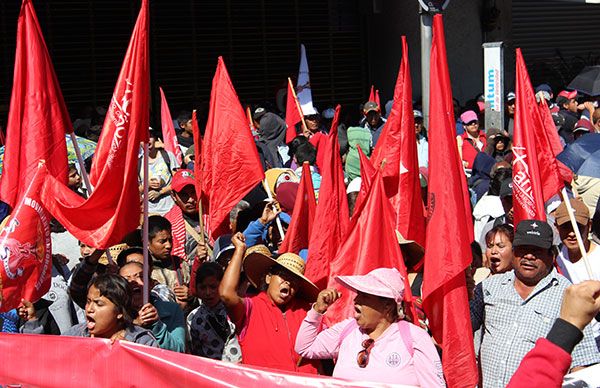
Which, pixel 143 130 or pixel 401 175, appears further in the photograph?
pixel 401 175

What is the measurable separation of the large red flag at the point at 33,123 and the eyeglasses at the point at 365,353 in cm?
244

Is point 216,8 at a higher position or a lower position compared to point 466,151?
higher

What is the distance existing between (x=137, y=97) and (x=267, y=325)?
148 centimetres

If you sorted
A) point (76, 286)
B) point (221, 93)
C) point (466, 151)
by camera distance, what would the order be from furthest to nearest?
point (466, 151) < point (221, 93) < point (76, 286)

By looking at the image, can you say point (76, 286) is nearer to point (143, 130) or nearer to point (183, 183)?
point (143, 130)

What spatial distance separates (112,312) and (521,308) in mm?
1814

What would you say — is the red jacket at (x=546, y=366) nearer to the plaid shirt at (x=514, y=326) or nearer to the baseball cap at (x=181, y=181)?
the plaid shirt at (x=514, y=326)

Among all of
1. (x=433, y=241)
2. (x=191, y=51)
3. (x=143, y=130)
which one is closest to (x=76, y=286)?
(x=143, y=130)

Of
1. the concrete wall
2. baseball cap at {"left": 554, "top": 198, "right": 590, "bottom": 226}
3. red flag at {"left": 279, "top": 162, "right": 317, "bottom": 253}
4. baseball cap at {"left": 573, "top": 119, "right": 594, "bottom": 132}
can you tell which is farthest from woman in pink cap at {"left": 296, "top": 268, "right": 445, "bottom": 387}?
the concrete wall

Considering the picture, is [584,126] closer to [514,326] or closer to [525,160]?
[525,160]

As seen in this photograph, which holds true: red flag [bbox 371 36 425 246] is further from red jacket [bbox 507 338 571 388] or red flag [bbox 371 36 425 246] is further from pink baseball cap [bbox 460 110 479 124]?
pink baseball cap [bbox 460 110 479 124]

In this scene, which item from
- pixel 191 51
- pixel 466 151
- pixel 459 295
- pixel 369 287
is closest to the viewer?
pixel 369 287

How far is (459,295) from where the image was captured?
16.4 ft

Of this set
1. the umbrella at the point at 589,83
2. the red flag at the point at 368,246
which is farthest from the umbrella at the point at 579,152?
the umbrella at the point at 589,83
